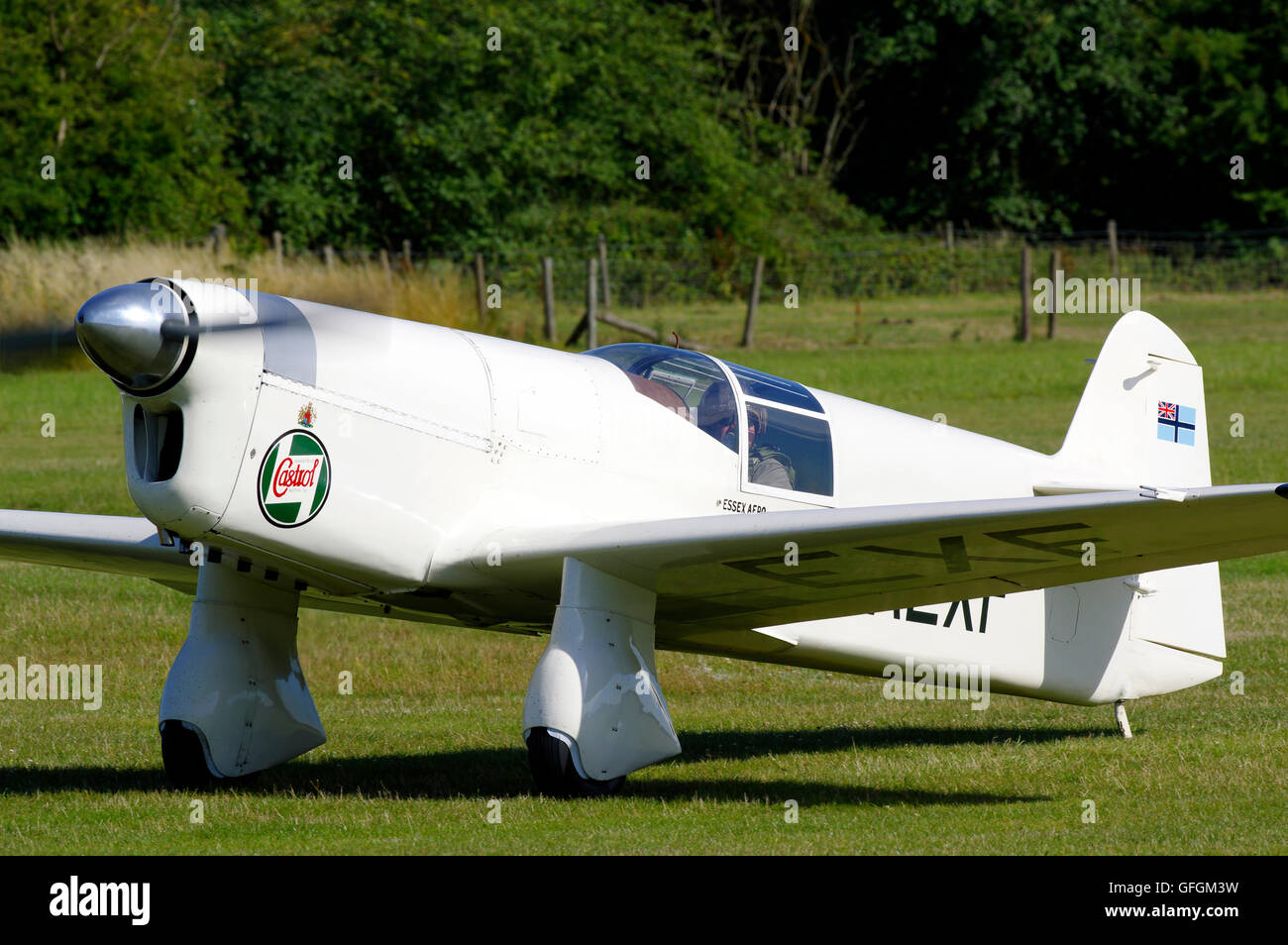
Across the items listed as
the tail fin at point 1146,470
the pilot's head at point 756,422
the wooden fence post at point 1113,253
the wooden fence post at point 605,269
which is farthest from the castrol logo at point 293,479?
the wooden fence post at point 1113,253

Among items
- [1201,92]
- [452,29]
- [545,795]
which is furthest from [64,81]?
[1201,92]

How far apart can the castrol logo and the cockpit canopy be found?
165 cm

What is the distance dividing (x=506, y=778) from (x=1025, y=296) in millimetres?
24842

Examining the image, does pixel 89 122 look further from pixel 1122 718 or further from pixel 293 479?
pixel 1122 718

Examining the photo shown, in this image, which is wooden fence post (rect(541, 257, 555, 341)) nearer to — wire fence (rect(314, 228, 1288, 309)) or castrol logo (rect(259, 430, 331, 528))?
wire fence (rect(314, 228, 1288, 309))

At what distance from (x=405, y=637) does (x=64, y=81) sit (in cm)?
2320

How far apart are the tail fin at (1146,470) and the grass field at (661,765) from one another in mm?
428

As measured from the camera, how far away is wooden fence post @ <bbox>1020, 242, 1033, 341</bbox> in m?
31.1

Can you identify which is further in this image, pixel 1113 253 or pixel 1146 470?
pixel 1113 253

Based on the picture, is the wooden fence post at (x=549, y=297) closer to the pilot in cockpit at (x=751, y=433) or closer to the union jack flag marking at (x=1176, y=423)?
the union jack flag marking at (x=1176, y=423)

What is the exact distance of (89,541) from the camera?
26.7ft

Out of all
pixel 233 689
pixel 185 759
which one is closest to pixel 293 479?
pixel 233 689

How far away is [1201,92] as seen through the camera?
4691 centimetres

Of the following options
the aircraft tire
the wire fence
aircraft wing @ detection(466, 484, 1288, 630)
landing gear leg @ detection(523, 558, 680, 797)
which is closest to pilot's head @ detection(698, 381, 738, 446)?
aircraft wing @ detection(466, 484, 1288, 630)
